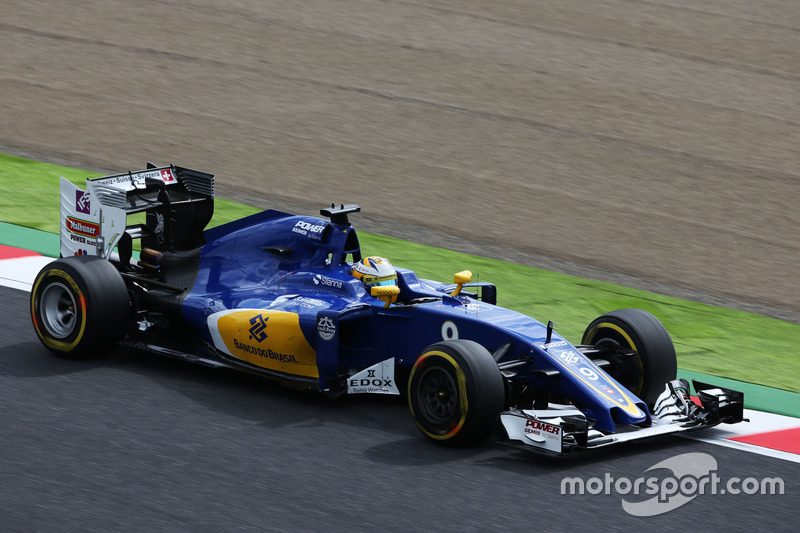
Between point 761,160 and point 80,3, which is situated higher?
point 80,3

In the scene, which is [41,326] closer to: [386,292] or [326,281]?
[326,281]

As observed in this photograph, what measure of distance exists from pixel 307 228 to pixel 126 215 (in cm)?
155

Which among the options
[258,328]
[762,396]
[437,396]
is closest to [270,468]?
[437,396]

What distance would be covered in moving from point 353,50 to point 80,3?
5199 millimetres

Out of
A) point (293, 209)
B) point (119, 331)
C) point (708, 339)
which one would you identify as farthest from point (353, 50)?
point (119, 331)

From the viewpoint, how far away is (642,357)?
8.02 m

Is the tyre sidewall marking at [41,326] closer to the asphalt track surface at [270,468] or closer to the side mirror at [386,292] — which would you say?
the asphalt track surface at [270,468]

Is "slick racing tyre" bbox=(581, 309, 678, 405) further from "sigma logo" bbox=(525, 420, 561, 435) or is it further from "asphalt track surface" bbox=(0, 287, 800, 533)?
"sigma logo" bbox=(525, 420, 561, 435)

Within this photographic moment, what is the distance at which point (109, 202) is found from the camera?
9078 millimetres

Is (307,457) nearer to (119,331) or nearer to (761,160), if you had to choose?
(119,331)

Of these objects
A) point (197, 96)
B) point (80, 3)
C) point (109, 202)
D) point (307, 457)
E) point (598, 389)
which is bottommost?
point (307, 457)

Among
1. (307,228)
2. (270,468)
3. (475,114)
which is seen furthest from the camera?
(475,114)

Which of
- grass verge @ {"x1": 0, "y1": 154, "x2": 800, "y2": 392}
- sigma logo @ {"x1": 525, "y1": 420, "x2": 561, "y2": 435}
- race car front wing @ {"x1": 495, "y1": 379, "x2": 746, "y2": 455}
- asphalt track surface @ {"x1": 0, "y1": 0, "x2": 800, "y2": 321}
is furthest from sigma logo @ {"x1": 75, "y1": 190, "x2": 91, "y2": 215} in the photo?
asphalt track surface @ {"x1": 0, "y1": 0, "x2": 800, "y2": 321}

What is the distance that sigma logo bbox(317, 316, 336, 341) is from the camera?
770cm
